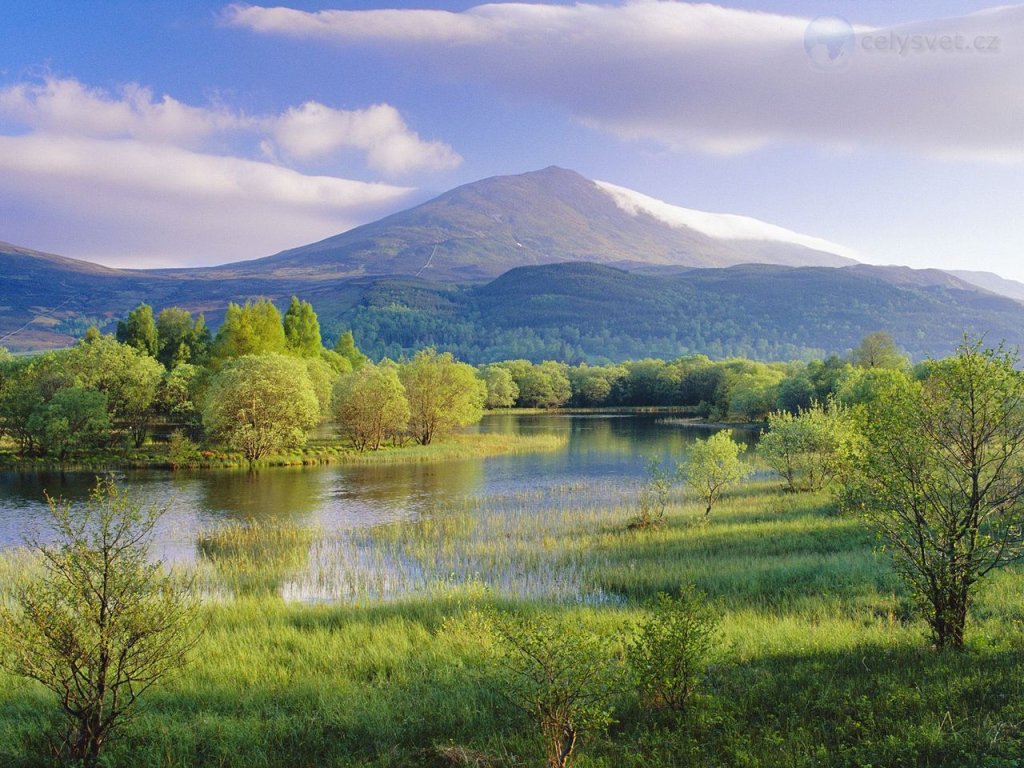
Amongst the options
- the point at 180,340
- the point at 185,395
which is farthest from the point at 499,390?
the point at 185,395

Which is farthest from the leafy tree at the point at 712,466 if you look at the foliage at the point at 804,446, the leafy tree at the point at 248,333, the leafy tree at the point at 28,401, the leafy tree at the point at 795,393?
the leafy tree at the point at 795,393

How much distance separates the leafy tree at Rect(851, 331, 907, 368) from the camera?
94.7 m

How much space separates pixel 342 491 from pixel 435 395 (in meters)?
30.7

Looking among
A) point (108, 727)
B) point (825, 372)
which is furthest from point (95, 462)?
point (825, 372)

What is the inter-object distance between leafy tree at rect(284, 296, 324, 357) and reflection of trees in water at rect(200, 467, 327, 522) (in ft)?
157

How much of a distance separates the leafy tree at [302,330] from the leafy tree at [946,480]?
313 ft

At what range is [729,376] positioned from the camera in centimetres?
13562

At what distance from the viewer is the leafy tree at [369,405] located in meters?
68.8

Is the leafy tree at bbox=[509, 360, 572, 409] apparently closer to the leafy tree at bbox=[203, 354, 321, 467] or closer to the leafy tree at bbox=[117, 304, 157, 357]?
the leafy tree at bbox=[117, 304, 157, 357]

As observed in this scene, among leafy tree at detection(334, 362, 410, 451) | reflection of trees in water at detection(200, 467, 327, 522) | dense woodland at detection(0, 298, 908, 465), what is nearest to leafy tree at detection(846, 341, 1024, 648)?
reflection of trees in water at detection(200, 467, 327, 522)

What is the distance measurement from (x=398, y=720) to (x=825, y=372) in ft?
336

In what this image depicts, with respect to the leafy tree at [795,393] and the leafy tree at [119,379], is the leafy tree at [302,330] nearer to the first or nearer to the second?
the leafy tree at [119,379]

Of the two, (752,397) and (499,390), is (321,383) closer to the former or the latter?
(499,390)

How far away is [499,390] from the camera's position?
493ft
